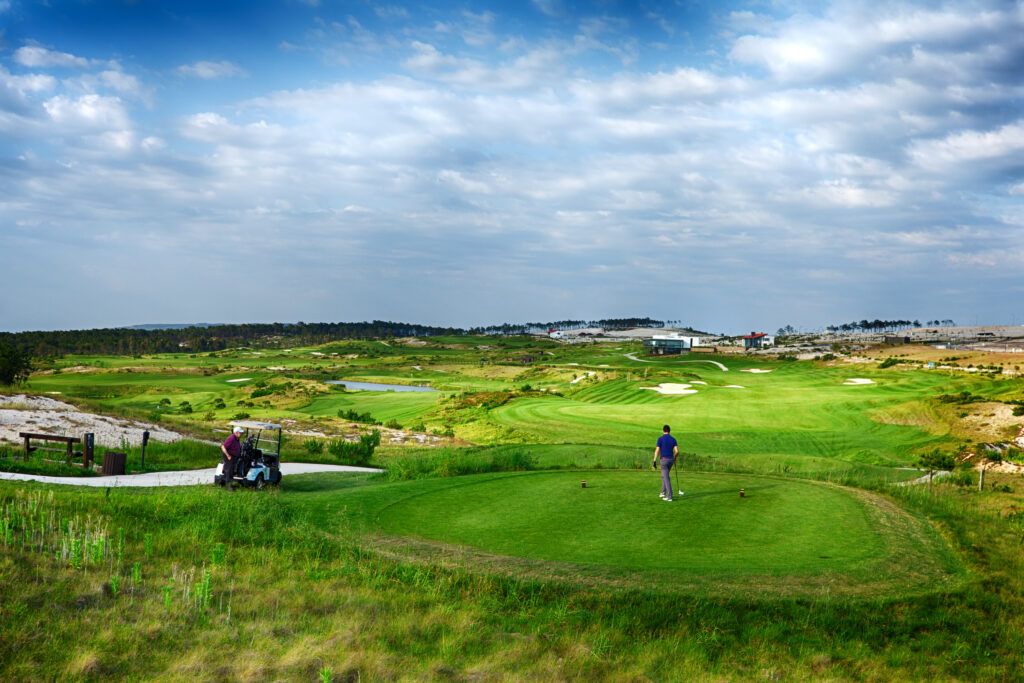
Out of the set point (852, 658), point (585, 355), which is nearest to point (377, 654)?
point (852, 658)

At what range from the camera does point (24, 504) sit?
12734 millimetres

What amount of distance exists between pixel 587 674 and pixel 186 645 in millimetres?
4873

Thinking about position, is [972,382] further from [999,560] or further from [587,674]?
[587,674]

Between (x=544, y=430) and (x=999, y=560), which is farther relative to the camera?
(x=544, y=430)

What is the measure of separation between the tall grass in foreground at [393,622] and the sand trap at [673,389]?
1960 inches

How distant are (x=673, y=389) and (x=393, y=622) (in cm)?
5717

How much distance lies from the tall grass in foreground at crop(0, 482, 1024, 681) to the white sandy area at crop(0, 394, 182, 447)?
57.5ft

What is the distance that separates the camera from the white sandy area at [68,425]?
27.3 meters

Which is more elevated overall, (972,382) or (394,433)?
(972,382)

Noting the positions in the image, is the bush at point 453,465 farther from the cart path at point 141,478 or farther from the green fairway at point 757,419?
the green fairway at point 757,419

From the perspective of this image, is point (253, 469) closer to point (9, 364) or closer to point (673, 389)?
point (9, 364)

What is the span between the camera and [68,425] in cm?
2883

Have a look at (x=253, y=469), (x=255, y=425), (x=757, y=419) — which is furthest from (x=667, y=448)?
(x=757, y=419)

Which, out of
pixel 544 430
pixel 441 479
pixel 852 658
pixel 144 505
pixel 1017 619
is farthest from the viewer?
pixel 544 430
